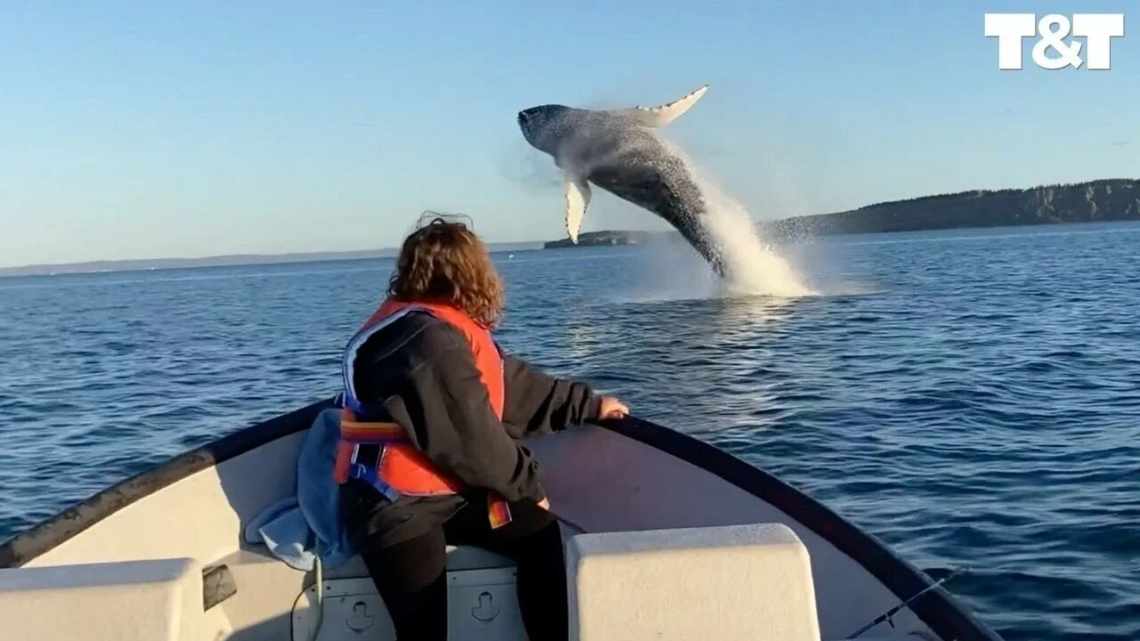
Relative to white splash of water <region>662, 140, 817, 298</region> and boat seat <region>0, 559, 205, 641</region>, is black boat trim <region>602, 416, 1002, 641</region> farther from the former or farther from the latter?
white splash of water <region>662, 140, 817, 298</region>

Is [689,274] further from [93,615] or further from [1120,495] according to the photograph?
[93,615]

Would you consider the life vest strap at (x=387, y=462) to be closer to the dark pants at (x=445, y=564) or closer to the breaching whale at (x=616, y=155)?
the dark pants at (x=445, y=564)

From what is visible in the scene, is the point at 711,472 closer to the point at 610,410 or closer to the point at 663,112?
the point at 610,410

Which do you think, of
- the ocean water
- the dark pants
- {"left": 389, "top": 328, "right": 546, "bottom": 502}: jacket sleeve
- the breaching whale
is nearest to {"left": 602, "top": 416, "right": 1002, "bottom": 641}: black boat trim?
the dark pants

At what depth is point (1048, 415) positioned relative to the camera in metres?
11.6

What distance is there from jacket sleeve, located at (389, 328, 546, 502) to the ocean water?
342 cm

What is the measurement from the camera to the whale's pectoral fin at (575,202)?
69.7 feet

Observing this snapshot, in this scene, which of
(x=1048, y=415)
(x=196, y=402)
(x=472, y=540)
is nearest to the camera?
(x=472, y=540)

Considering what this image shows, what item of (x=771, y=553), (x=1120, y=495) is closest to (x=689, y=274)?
(x=1120, y=495)

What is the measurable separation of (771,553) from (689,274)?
35.3m

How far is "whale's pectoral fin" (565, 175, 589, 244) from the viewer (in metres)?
21.2

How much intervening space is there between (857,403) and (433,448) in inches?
395

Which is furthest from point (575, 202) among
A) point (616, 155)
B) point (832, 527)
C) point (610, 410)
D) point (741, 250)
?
point (832, 527)

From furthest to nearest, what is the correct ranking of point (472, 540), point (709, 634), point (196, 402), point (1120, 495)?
point (196, 402)
point (1120, 495)
point (472, 540)
point (709, 634)
